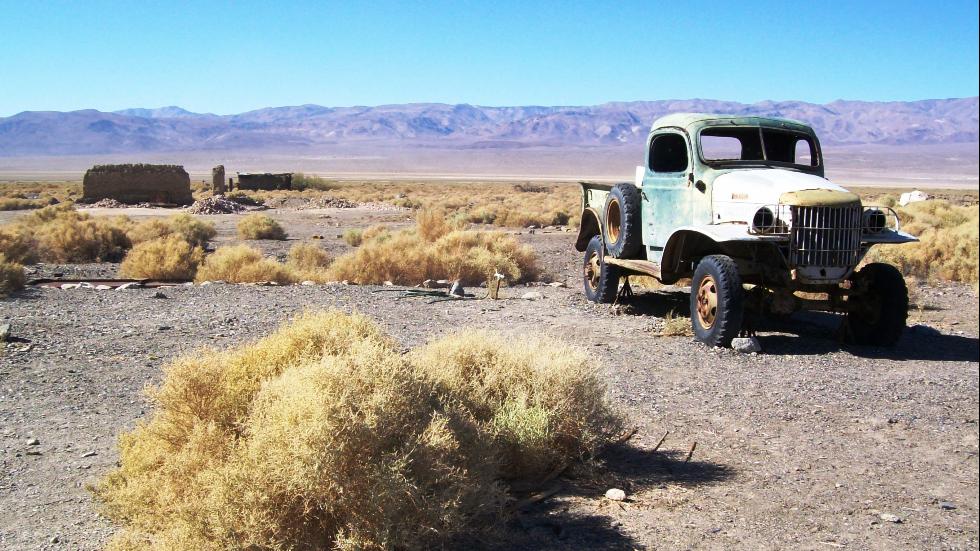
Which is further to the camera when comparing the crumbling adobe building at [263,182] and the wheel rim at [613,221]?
the crumbling adobe building at [263,182]

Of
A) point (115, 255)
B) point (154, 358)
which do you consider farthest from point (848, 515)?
point (115, 255)

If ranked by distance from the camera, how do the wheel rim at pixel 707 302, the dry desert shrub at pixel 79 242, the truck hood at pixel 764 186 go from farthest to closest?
→ 1. the dry desert shrub at pixel 79 242
2. the wheel rim at pixel 707 302
3. the truck hood at pixel 764 186

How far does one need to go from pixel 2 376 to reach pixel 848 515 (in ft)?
24.0

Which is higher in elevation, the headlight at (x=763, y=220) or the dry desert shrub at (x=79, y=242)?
the headlight at (x=763, y=220)

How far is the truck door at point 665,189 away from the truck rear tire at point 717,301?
87cm

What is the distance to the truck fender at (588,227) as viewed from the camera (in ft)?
46.0

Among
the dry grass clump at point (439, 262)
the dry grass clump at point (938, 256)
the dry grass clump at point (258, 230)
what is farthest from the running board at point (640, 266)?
the dry grass clump at point (258, 230)

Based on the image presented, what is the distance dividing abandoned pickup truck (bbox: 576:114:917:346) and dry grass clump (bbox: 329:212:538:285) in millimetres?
5050

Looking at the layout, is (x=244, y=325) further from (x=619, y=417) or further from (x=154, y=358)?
(x=619, y=417)

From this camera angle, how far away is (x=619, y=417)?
647 cm

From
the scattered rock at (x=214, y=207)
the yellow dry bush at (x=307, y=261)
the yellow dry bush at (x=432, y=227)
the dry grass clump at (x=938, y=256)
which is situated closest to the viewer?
the dry grass clump at (x=938, y=256)

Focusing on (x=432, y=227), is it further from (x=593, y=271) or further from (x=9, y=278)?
(x=9, y=278)

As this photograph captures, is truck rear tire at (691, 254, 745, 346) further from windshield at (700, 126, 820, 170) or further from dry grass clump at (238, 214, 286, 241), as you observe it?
dry grass clump at (238, 214, 286, 241)

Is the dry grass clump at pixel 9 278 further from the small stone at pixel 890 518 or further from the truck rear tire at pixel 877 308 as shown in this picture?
the small stone at pixel 890 518
